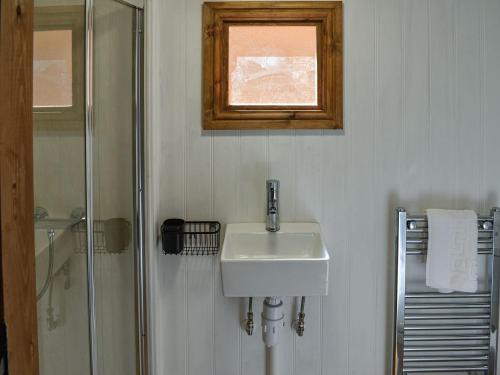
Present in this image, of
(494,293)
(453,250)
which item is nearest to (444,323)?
(494,293)

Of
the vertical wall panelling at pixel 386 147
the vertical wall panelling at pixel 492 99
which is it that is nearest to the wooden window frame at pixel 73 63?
the vertical wall panelling at pixel 386 147

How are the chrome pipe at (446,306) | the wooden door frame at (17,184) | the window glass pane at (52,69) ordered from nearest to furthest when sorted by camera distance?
the wooden door frame at (17,184)
the window glass pane at (52,69)
the chrome pipe at (446,306)

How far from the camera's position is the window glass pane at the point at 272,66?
1787 millimetres

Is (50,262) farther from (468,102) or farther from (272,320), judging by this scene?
(468,102)

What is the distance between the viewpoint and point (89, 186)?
1.23 m

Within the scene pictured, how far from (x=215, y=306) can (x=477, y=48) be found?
1.64 m

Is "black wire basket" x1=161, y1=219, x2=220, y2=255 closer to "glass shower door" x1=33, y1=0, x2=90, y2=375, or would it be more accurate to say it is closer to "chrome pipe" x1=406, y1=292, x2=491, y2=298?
"glass shower door" x1=33, y1=0, x2=90, y2=375

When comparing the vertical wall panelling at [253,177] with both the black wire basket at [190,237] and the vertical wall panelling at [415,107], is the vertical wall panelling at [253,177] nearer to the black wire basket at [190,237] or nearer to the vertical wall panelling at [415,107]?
the black wire basket at [190,237]

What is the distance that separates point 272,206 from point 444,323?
0.98 metres

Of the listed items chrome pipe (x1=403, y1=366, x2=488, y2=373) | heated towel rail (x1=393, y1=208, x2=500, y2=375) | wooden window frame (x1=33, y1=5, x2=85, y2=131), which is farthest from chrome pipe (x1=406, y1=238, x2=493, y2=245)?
wooden window frame (x1=33, y1=5, x2=85, y2=131)

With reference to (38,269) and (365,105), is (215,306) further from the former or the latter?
(365,105)

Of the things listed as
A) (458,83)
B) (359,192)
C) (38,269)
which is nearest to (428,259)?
(359,192)

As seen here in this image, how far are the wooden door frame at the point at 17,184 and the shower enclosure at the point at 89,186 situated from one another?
18 cm

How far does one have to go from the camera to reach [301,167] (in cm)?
181
